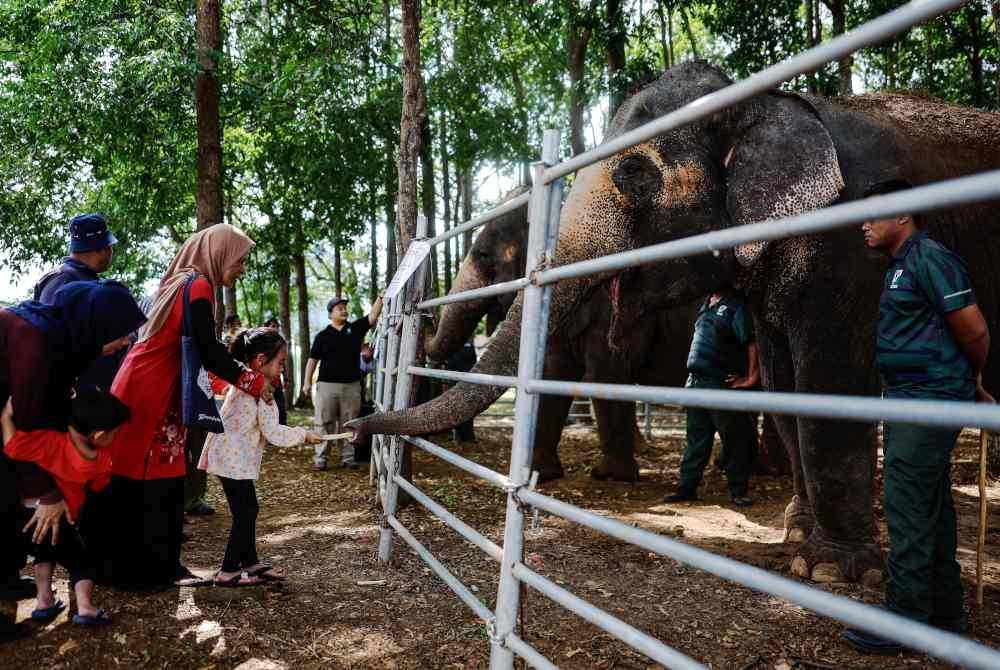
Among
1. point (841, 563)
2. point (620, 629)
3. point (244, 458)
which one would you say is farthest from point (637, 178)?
point (620, 629)

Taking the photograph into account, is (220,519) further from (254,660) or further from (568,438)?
(568,438)

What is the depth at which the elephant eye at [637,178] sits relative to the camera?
14.1 feet

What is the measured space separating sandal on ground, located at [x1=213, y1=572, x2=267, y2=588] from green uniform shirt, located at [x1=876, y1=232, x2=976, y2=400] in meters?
3.35

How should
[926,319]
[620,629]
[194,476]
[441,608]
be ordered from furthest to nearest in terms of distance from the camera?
[194,476] < [441,608] < [926,319] < [620,629]

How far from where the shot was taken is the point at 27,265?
50.0ft

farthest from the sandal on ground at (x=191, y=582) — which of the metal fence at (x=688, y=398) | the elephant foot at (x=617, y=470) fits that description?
the elephant foot at (x=617, y=470)

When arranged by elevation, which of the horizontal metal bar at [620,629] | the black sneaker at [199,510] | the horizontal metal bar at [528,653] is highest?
the horizontal metal bar at [620,629]

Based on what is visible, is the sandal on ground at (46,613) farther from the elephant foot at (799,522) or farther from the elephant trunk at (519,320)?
the elephant foot at (799,522)

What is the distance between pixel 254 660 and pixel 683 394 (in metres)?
2.52

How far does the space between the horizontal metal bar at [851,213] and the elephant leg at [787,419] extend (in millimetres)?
3096

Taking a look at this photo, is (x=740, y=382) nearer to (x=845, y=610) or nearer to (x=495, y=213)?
(x=495, y=213)

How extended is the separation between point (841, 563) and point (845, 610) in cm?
316

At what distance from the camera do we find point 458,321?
26.4 ft

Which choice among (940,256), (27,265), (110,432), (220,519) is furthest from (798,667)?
(27,265)
